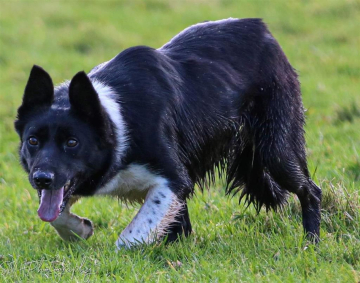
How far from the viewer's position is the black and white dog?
4.11 meters

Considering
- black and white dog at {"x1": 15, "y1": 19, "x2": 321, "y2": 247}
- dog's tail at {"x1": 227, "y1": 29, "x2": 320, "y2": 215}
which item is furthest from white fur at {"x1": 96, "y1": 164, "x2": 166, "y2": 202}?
dog's tail at {"x1": 227, "y1": 29, "x2": 320, "y2": 215}

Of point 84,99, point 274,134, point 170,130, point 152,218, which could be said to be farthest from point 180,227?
point 84,99

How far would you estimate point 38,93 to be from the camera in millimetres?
4234

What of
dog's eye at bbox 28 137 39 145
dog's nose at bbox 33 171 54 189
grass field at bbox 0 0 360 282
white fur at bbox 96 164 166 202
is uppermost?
dog's eye at bbox 28 137 39 145

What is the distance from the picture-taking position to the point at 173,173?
429 centimetres

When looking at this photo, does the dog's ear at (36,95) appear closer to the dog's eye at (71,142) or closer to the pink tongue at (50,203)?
the dog's eye at (71,142)

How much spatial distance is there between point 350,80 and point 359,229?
18.1 feet

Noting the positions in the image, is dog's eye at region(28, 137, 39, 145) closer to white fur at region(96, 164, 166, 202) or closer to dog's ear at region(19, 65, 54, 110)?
dog's ear at region(19, 65, 54, 110)

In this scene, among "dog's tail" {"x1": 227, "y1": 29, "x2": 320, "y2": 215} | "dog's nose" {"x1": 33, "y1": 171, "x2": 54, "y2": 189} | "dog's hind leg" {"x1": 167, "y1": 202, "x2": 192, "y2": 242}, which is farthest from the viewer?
"dog's tail" {"x1": 227, "y1": 29, "x2": 320, "y2": 215}

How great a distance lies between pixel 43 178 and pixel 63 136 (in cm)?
32

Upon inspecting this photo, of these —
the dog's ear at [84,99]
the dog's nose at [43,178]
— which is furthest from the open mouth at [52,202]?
the dog's ear at [84,99]

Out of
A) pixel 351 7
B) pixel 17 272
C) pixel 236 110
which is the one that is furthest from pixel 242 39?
pixel 351 7

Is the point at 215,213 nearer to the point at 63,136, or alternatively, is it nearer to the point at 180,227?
the point at 180,227

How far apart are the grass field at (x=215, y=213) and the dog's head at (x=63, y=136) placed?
0.44 meters
